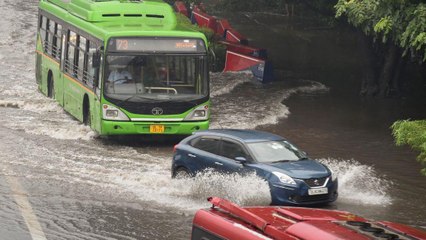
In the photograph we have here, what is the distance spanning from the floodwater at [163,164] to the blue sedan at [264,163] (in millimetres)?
248

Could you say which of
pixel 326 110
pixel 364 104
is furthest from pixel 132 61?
pixel 364 104

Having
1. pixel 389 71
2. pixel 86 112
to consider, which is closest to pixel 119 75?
pixel 86 112

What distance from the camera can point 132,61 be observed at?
23203 mm

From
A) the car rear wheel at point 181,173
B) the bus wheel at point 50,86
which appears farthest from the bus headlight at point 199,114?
the bus wheel at point 50,86

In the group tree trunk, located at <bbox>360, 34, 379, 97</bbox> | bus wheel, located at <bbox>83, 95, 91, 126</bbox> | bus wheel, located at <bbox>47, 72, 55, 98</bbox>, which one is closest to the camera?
bus wheel, located at <bbox>83, 95, 91, 126</bbox>

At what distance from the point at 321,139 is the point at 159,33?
5403 millimetres

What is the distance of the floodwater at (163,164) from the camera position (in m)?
17.0

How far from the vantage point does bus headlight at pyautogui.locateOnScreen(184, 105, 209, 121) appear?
2338 cm

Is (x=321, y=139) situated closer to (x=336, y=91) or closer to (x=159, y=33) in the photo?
(x=159, y=33)

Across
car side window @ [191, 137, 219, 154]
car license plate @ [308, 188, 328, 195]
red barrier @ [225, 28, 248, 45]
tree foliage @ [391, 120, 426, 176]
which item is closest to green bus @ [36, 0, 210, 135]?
car side window @ [191, 137, 219, 154]

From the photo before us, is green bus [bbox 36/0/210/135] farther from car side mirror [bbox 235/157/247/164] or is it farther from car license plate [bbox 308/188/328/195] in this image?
car license plate [bbox 308/188/328/195]

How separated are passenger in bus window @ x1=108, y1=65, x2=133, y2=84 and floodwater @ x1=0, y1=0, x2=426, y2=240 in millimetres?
1618

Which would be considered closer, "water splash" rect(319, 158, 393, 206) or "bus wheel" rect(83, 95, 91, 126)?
"water splash" rect(319, 158, 393, 206)

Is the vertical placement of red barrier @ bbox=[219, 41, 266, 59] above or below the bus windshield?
below
